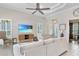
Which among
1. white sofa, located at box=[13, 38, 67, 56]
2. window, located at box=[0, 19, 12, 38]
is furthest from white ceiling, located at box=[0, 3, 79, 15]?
white sofa, located at box=[13, 38, 67, 56]

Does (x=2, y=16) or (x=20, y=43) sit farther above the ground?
(x=2, y=16)

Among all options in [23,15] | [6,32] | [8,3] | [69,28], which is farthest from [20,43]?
[69,28]

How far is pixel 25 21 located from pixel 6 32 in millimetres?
389

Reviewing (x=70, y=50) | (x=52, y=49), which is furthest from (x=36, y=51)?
(x=70, y=50)

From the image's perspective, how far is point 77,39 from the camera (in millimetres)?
2164

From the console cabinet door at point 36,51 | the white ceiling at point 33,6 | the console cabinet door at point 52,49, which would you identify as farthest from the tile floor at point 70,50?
the white ceiling at point 33,6

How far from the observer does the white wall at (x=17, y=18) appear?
199cm

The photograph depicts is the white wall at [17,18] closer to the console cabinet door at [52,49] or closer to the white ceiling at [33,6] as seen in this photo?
the white ceiling at [33,6]

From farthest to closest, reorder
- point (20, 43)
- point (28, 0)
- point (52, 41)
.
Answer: point (52, 41), point (20, 43), point (28, 0)

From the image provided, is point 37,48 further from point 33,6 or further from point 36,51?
point 33,6

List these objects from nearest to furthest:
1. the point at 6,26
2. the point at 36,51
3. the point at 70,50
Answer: the point at 6,26, the point at 36,51, the point at 70,50

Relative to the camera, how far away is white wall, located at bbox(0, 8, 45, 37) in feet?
6.53

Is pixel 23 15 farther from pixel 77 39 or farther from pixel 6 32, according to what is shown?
pixel 77 39

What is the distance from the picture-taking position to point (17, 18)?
205 cm
